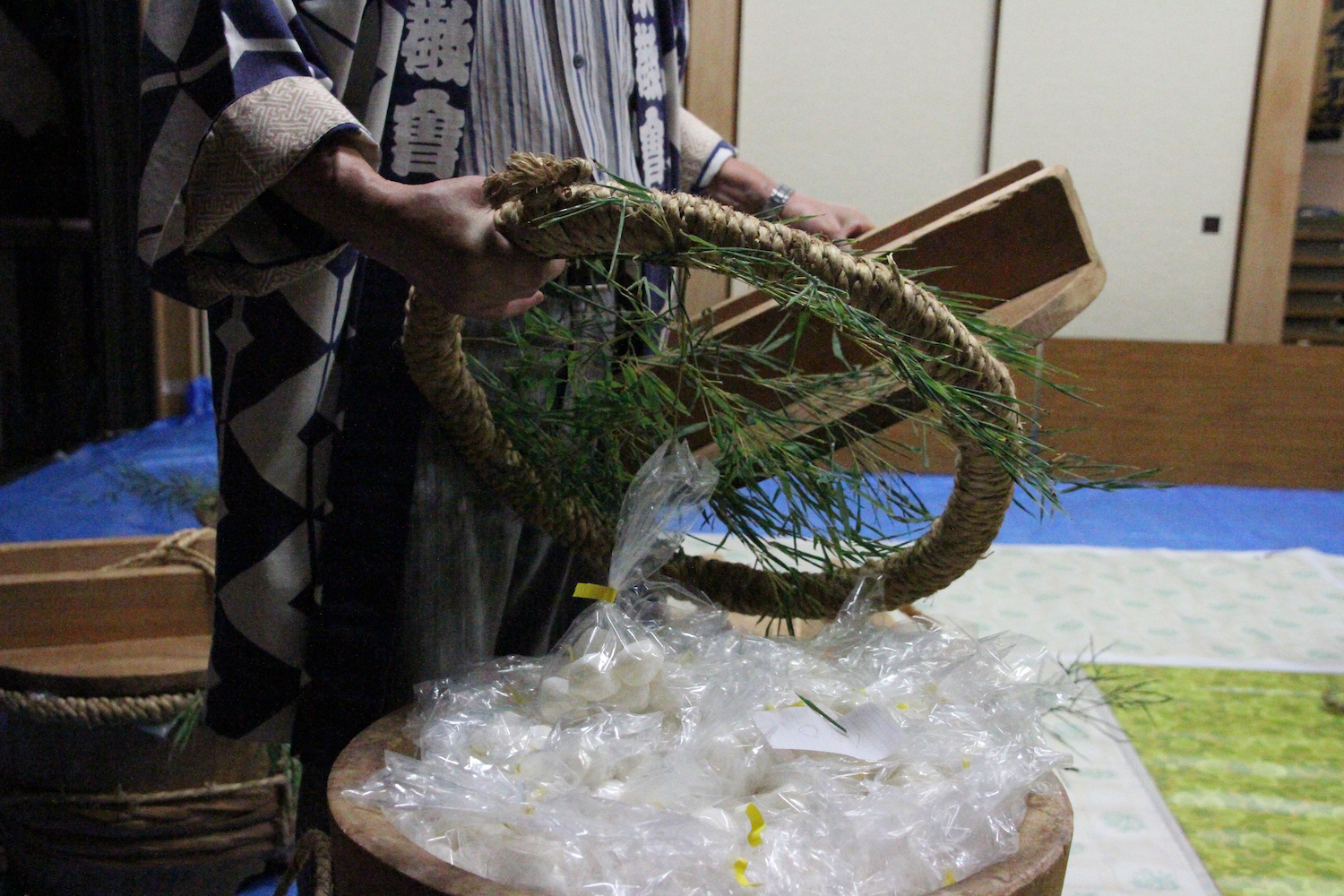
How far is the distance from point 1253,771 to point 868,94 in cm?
258

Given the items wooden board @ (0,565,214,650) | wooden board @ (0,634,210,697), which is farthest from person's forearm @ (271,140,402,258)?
wooden board @ (0,565,214,650)

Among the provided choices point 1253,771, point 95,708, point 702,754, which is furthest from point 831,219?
point 1253,771

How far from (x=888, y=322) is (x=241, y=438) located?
1.28ft

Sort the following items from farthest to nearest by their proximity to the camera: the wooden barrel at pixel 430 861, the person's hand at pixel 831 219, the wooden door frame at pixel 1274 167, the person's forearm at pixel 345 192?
the wooden door frame at pixel 1274 167, the person's hand at pixel 831 219, the person's forearm at pixel 345 192, the wooden barrel at pixel 430 861

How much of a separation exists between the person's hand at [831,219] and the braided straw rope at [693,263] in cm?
24

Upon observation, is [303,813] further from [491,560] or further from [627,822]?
[627,822]

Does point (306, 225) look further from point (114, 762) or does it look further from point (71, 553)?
point (71, 553)

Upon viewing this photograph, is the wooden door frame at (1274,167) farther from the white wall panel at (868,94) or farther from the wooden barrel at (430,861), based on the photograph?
the wooden barrel at (430,861)

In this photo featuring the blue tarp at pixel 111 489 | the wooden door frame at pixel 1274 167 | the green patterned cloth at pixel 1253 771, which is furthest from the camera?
the wooden door frame at pixel 1274 167

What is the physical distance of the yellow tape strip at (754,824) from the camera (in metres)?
0.42

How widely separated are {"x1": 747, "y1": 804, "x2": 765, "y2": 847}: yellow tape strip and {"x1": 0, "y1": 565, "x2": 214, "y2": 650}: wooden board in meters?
0.85

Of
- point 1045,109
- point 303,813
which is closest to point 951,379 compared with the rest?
point 303,813

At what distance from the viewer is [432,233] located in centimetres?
48

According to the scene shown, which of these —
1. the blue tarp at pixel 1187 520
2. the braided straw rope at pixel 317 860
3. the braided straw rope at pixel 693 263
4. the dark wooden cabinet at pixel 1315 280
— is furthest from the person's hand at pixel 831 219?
the dark wooden cabinet at pixel 1315 280
